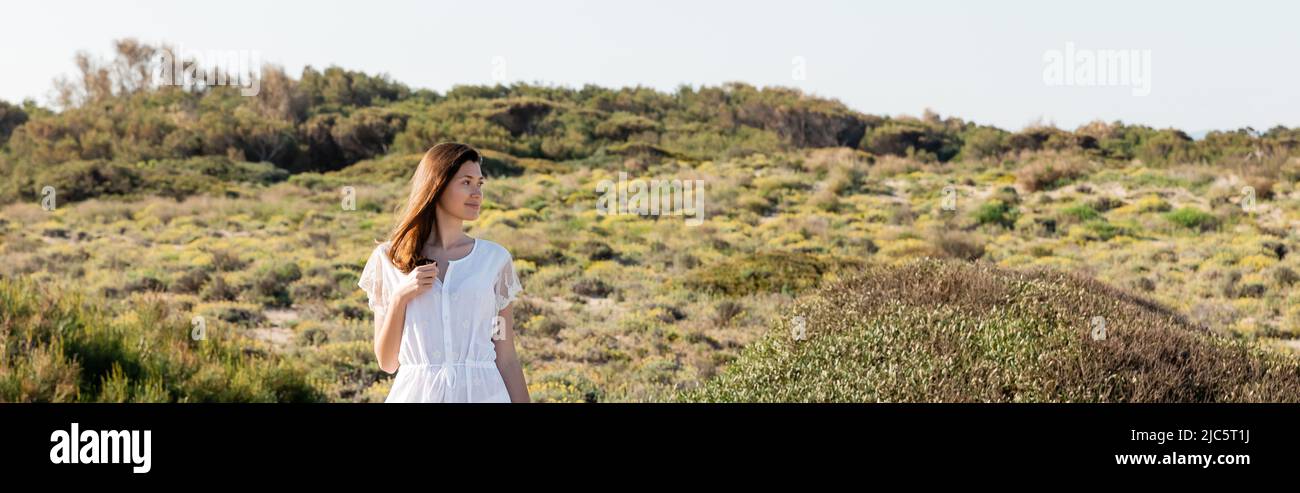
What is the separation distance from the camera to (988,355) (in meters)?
5.88

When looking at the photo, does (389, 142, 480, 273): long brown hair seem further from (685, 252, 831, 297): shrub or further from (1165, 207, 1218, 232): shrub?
(1165, 207, 1218, 232): shrub

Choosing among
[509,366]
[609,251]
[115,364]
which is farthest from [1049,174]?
[509,366]

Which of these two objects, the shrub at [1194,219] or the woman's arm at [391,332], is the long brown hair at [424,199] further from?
the shrub at [1194,219]

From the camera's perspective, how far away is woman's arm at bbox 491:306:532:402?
10.3 ft

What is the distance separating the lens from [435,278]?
303 cm

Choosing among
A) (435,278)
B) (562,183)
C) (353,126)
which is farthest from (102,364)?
(353,126)

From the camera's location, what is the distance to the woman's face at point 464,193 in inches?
118

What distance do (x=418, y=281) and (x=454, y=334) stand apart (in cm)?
26

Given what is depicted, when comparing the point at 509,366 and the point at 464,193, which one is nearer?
the point at 464,193

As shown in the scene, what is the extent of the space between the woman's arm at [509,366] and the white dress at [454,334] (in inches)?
1.5

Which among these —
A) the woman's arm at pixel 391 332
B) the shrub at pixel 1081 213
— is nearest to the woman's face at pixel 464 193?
the woman's arm at pixel 391 332

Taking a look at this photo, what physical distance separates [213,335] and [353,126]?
3379 cm

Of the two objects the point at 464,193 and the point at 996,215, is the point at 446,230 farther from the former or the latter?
the point at 996,215
